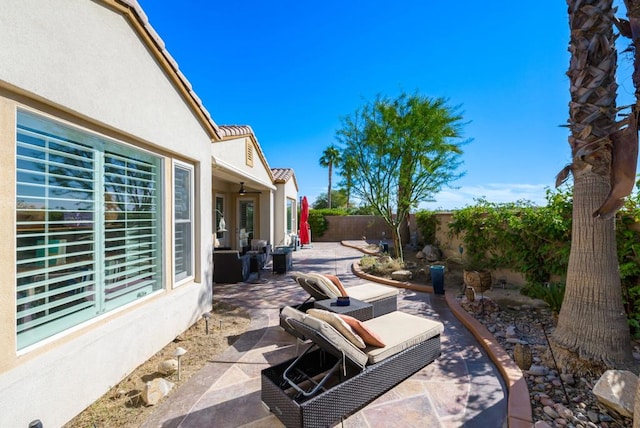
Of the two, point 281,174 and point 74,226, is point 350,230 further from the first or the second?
point 74,226

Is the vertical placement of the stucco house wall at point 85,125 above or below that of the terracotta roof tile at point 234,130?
below

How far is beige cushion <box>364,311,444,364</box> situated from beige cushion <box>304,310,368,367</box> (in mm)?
202

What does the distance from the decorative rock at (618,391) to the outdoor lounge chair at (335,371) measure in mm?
1573

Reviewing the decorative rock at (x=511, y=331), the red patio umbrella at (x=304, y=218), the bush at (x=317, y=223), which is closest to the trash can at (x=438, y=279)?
the decorative rock at (x=511, y=331)

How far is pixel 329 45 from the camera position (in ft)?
34.5

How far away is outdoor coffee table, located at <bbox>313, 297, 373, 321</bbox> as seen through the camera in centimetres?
397

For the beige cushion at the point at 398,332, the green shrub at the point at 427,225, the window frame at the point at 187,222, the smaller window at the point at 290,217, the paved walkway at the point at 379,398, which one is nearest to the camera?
the paved walkway at the point at 379,398

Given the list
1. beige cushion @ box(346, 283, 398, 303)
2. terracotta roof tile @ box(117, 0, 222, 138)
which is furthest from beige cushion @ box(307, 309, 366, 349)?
terracotta roof tile @ box(117, 0, 222, 138)

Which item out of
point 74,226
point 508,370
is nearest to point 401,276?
point 508,370

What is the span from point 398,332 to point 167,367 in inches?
123

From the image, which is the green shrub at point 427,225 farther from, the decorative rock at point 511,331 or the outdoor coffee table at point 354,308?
the outdoor coffee table at point 354,308

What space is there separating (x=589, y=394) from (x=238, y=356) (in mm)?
4373

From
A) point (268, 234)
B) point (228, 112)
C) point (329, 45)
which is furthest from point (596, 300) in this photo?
point (228, 112)

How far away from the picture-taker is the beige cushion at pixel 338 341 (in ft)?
8.63
